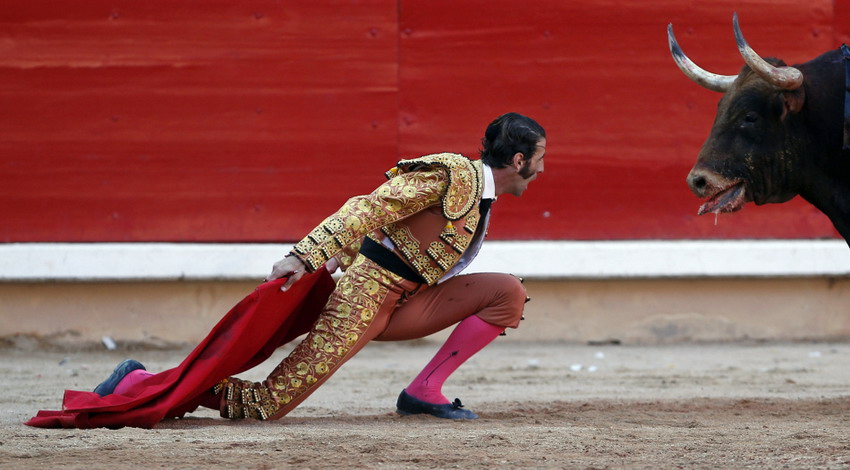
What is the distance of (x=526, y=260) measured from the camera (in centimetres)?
682

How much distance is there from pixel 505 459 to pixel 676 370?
3072 mm

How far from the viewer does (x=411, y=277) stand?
4051 mm

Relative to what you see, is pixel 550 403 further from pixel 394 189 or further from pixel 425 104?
pixel 425 104

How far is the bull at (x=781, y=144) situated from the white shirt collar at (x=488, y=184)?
0.70 m

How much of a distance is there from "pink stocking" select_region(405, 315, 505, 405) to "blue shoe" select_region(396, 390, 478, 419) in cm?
2

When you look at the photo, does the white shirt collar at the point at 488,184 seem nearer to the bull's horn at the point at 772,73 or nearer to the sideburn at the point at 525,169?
the sideburn at the point at 525,169

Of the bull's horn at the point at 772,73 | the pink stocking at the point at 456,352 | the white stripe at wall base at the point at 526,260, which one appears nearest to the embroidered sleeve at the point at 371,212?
the pink stocking at the point at 456,352

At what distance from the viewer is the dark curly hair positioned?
3938mm

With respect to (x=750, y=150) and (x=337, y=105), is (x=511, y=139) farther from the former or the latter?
(x=337, y=105)

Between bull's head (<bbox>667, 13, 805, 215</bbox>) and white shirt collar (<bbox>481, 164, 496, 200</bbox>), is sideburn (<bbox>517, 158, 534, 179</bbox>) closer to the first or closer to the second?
white shirt collar (<bbox>481, 164, 496, 200</bbox>)

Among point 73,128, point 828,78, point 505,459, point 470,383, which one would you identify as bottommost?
point 505,459

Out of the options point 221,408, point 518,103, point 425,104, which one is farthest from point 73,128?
point 221,408

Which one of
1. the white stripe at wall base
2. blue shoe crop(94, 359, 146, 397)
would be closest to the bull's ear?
blue shoe crop(94, 359, 146, 397)

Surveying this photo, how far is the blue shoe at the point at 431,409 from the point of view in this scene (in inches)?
161
